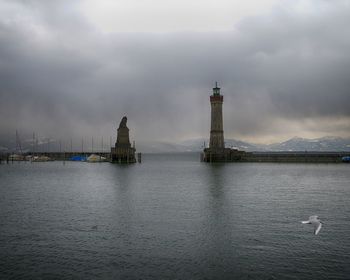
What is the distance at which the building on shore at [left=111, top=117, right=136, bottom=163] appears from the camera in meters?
146

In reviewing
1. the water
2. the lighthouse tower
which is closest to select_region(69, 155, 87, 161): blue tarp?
the lighthouse tower

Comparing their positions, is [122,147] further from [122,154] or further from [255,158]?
[255,158]

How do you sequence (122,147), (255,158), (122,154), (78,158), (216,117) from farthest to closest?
(78,158)
(255,158)
(122,154)
(122,147)
(216,117)

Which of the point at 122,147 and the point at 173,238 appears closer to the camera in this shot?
the point at 173,238

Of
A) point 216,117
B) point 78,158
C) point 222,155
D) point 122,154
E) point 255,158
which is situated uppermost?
point 216,117

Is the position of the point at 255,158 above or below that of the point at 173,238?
above

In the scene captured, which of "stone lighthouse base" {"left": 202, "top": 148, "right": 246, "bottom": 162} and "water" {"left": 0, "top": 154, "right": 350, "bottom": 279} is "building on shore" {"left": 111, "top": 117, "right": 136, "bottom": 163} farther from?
"water" {"left": 0, "top": 154, "right": 350, "bottom": 279}

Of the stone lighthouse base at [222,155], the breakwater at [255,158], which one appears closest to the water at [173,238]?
the stone lighthouse base at [222,155]

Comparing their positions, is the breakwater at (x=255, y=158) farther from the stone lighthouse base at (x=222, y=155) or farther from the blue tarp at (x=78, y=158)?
the blue tarp at (x=78, y=158)

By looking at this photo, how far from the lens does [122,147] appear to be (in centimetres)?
14875

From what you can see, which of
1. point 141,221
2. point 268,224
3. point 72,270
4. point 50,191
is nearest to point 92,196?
point 50,191

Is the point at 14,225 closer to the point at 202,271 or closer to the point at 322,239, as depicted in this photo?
the point at 202,271

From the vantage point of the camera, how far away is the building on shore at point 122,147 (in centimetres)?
14650

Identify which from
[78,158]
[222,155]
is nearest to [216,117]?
[222,155]
